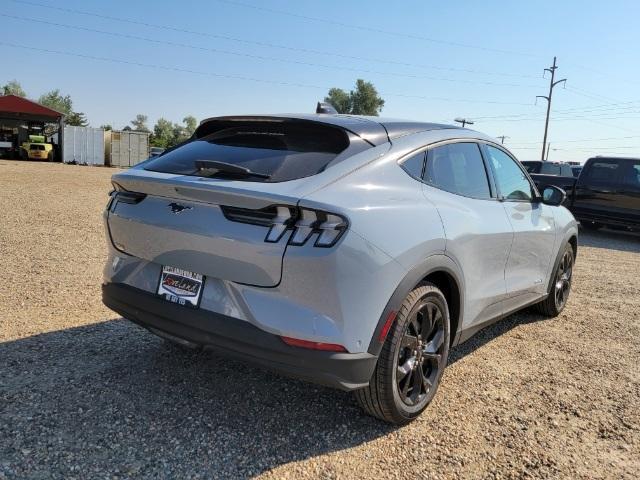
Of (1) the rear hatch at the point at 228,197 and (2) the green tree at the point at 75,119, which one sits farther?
(2) the green tree at the point at 75,119

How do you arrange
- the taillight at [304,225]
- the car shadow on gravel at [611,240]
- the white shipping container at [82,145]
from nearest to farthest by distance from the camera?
the taillight at [304,225]
the car shadow on gravel at [611,240]
the white shipping container at [82,145]

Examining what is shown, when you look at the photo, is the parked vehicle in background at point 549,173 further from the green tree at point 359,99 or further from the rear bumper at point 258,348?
the green tree at point 359,99

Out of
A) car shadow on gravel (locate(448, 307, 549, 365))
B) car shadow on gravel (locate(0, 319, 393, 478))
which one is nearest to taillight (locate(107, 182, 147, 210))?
car shadow on gravel (locate(0, 319, 393, 478))

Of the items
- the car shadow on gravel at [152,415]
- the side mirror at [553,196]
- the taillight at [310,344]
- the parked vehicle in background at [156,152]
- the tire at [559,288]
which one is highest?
the parked vehicle in background at [156,152]

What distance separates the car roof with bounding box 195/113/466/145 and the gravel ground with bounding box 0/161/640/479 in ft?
5.36

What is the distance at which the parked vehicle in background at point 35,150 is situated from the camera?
37219 mm

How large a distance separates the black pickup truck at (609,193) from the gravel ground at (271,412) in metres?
8.24

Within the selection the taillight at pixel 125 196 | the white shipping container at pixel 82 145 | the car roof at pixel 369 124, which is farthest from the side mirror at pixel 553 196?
the white shipping container at pixel 82 145

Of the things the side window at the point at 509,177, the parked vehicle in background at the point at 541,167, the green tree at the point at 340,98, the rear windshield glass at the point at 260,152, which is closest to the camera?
the rear windshield glass at the point at 260,152

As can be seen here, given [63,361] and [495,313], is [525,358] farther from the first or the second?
[63,361]

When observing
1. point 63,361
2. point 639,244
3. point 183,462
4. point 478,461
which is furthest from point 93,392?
point 639,244

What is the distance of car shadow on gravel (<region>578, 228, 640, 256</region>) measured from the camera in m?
11.3

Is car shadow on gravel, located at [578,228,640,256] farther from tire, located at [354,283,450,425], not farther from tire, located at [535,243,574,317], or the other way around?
tire, located at [354,283,450,425]

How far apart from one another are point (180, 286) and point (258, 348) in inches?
22.8
